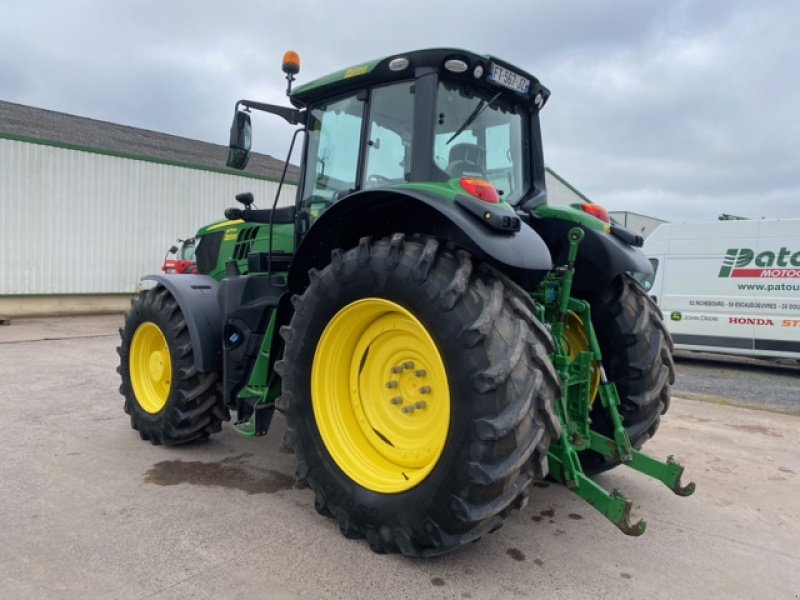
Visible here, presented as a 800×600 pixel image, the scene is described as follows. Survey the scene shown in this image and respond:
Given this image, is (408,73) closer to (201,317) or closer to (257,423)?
(201,317)

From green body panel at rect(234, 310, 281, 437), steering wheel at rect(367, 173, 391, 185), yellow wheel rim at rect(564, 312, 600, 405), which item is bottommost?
green body panel at rect(234, 310, 281, 437)

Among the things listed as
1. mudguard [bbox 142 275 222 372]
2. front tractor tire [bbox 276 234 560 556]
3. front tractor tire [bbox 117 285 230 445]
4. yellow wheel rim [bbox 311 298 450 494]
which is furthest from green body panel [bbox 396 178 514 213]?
front tractor tire [bbox 117 285 230 445]

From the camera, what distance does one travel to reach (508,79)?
137 inches

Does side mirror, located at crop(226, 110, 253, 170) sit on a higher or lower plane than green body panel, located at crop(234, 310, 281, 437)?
higher

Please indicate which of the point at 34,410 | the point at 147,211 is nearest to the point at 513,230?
the point at 34,410

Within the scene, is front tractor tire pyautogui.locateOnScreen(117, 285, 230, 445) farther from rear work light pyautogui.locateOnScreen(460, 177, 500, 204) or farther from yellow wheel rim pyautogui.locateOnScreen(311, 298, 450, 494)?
rear work light pyautogui.locateOnScreen(460, 177, 500, 204)

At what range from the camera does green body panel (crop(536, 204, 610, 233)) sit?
3.52 m

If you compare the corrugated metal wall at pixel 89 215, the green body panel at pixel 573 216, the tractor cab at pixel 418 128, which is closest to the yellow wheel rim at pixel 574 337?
the green body panel at pixel 573 216

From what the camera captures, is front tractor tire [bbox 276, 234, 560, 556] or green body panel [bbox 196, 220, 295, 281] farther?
green body panel [bbox 196, 220, 295, 281]

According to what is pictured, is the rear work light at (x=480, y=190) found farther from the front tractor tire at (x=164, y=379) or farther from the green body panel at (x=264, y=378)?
the front tractor tire at (x=164, y=379)

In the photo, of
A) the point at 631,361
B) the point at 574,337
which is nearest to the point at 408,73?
the point at 574,337

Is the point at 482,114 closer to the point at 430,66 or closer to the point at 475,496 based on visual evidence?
the point at 430,66

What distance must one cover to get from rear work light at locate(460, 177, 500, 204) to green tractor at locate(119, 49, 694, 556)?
1cm

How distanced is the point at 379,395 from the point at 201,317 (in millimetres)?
1603
